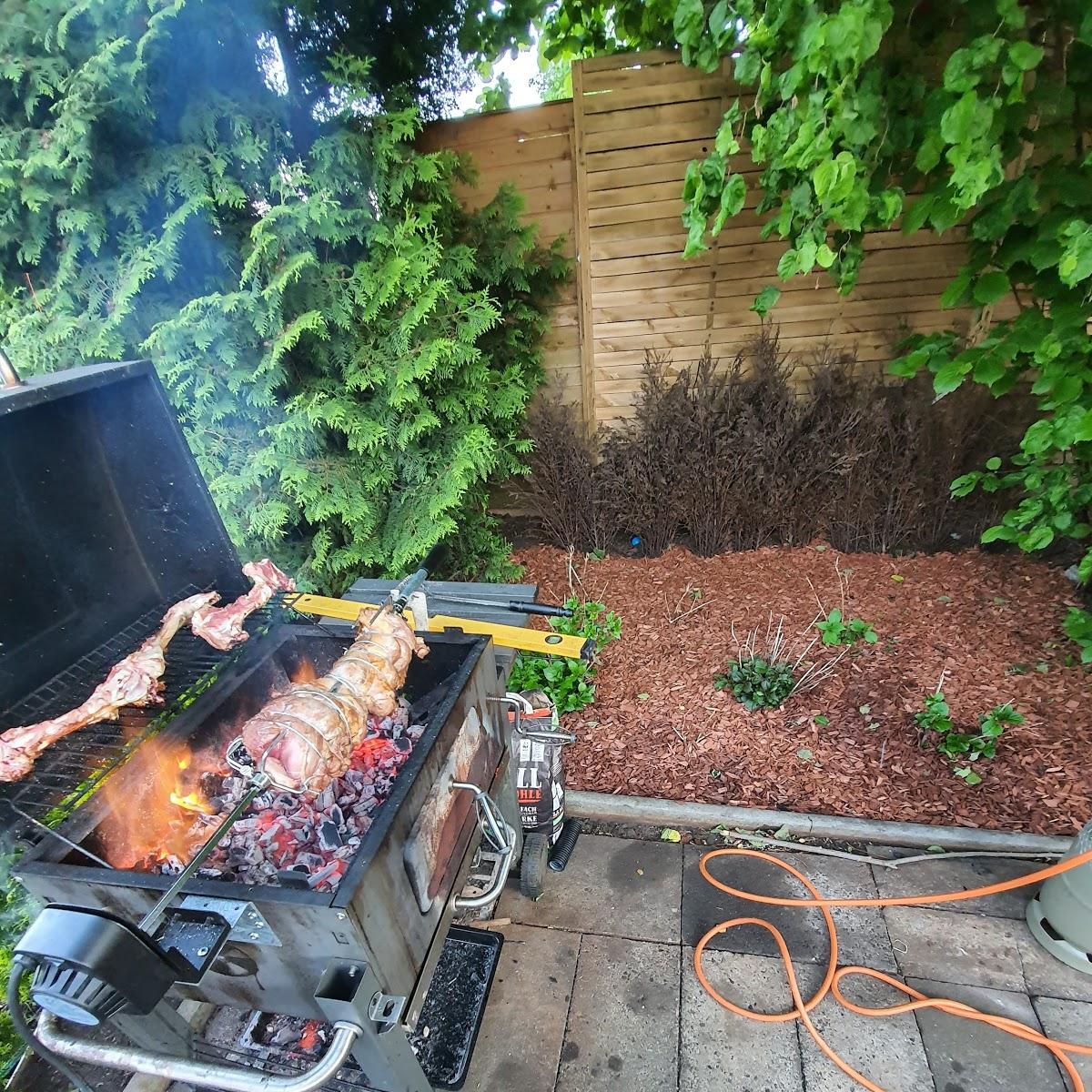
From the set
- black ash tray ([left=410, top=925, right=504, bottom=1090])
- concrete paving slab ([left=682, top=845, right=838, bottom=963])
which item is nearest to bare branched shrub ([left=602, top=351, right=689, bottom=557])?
concrete paving slab ([left=682, top=845, right=838, bottom=963])

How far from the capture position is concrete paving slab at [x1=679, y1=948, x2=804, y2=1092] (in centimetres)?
185

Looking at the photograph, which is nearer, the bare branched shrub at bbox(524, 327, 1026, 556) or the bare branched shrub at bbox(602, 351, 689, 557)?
the bare branched shrub at bbox(524, 327, 1026, 556)

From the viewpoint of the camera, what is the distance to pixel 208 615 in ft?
6.03

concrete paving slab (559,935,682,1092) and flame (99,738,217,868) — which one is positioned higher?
flame (99,738,217,868)

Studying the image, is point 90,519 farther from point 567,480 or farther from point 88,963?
point 567,480

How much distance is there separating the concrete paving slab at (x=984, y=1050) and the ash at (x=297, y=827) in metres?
2.03

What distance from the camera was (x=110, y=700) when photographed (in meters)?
1.52

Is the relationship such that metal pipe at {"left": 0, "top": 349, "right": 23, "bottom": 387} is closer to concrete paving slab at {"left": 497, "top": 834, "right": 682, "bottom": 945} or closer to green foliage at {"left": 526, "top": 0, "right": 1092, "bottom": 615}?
green foliage at {"left": 526, "top": 0, "right": 1092, "bottom": 615}

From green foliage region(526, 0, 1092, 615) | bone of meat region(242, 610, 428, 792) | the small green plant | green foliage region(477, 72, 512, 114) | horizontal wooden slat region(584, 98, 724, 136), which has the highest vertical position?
green foliage region(477, 72, 512, 114)

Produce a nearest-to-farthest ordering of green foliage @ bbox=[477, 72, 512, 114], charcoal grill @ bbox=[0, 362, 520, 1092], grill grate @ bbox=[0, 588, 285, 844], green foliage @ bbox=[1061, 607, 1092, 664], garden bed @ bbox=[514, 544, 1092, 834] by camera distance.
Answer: charcoal grill @ bbox=[0, 362, 520, 1092]
grill grate @ bbox=[0, 588, 285, 844]
garden bed @ bbox=[514, 544, 1092, 834]
green foliage @ bbox=[1061, 607, 1092, 664]
green foliage @ bbox=[477, 72, 512, 114]

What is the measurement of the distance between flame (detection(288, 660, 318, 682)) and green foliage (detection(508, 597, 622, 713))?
1411 millimetres

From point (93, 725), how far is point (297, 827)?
63 centimetres

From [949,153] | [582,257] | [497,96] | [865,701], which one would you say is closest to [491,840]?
[865,701]

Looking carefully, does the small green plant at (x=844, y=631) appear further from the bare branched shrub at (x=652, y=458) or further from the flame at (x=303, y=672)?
the flame at (x=303, y=672)
